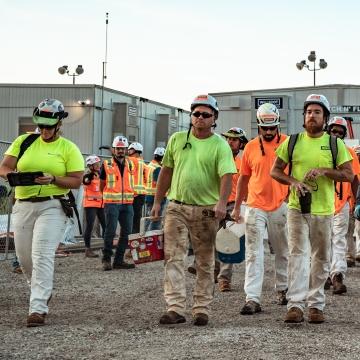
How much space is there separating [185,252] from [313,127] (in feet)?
5.30

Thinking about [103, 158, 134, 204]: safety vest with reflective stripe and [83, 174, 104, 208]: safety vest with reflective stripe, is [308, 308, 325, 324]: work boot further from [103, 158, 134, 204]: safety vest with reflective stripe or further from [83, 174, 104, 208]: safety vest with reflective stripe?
[83, 174, 104, 208]: safety vest with reflective stripe

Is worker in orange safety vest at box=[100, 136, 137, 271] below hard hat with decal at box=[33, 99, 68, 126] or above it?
below

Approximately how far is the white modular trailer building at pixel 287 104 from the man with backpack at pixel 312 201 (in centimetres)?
1791

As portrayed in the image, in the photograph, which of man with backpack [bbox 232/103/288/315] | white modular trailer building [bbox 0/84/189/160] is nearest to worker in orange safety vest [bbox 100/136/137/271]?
man with backpack [bbox 232/103/288/315]

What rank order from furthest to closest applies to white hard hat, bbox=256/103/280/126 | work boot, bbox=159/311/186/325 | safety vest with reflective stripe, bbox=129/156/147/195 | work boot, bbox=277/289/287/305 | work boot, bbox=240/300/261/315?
safety vest with reflective stripe, bbox=129/156/147/195 → work boot, bbox=277/289/287/305 → white hard hat, bbox=256/103/280/126 → work boot, bbox=240/300/261/315 → work boot, bbox=159/311/186/325

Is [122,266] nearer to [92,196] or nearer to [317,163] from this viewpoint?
[92,196]

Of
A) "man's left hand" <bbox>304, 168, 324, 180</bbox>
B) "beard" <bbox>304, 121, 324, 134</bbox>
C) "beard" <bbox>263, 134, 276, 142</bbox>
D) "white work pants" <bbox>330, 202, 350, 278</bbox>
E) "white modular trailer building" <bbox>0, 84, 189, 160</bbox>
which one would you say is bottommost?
A: "white work pants" <bbox>330, 202, 350, 278</bbox>

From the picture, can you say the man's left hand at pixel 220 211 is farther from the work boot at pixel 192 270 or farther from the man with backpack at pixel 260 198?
the work boot at pixel 192 270

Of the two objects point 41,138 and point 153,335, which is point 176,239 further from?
point 41,138

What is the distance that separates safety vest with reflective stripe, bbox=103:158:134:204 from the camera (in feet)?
45.6

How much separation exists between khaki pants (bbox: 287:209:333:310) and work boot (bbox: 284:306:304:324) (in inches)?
3.7

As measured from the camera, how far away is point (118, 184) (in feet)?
45.9

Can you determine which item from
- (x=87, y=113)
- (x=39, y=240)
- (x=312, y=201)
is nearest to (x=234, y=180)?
(x=312, y=201)

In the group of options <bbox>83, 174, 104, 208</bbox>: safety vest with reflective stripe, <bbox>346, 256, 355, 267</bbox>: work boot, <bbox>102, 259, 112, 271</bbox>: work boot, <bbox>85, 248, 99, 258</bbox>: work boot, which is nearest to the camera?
<bbox>102, 259, 112, 271</bbox>: work boot
